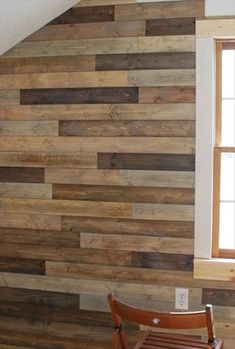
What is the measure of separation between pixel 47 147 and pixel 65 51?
62 centimetres

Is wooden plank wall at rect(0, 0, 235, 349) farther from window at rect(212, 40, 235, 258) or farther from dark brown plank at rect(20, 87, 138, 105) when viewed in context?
window at rect(212, 40, 235, 258)

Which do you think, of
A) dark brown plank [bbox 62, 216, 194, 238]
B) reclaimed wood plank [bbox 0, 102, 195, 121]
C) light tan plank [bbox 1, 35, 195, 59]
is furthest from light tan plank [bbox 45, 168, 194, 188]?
light tan plank [bbox 1, 35, 195, 59]

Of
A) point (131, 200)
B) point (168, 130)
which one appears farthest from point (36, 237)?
point (168, 130)

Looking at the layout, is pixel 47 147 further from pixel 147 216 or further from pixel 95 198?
pixel 147 216

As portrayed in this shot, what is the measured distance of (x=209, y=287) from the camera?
2711 mm

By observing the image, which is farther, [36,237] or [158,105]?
[36,237]

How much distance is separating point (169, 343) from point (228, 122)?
4.36ft

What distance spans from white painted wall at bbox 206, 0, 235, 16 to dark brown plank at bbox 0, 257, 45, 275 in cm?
186

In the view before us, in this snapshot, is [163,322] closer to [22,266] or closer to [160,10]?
[22,266]

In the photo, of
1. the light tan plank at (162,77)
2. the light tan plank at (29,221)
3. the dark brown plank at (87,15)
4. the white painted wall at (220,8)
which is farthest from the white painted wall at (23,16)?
the light tan plank at (29,221)

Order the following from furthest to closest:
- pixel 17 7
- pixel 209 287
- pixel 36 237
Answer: pixel 36 237 < pixel 209 287 < pixel 17 7

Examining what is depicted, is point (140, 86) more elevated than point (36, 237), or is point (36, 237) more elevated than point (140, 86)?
point (140, 86)

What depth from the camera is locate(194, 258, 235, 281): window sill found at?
2656mm

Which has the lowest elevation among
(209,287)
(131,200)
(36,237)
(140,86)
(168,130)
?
(209,287)
